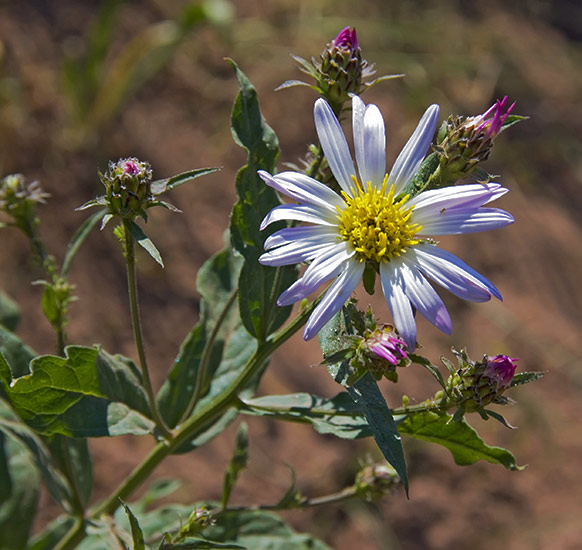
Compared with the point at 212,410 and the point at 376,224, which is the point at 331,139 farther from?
the point at 212,410

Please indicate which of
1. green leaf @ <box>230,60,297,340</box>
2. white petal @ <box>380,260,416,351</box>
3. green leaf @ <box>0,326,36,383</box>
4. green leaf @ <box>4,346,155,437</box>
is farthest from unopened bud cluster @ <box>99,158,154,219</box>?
green leaf @ <box>0,326,36,383</box>

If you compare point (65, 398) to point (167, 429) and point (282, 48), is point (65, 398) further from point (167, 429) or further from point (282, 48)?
point (282, 48)

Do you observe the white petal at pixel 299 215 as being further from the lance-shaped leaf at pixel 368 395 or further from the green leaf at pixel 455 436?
the green leaf at pixel 455 436

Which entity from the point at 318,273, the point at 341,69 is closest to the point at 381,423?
the point at 318,273

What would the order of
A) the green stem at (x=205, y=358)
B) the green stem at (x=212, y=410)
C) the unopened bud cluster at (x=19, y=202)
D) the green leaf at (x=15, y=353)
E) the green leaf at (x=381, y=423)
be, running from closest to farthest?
the green leaf at (x=381, y=423) → the green stem at (x=212, y=410) → the green stem at (x=205, y=358) → the green leaf at (x=15, y=353) → the unopened bud cluster at (x=19, y=202)

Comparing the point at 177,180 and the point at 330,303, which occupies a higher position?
the point at 177,180

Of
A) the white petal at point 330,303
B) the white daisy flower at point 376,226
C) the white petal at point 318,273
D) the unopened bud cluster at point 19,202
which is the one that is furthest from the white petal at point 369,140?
the unopened bud cluster at point 19,202

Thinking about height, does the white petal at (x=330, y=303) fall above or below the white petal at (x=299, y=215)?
below
